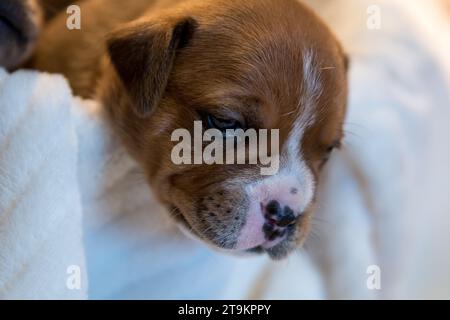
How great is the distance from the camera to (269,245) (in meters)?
1.45

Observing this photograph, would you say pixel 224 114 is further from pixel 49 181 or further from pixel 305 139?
pixel 49 181

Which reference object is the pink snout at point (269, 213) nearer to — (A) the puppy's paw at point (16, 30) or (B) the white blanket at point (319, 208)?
(B) the white blanket at point (319, 208)

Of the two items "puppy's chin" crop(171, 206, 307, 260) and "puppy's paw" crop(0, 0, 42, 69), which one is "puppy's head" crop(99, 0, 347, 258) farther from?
"puppy's paw" crop(0, 0, 42, 69)

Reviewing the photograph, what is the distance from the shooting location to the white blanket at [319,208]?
145cm

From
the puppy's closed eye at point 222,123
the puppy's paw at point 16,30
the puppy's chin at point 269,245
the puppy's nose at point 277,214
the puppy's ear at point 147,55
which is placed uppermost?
the puppy's paw at point 16,30

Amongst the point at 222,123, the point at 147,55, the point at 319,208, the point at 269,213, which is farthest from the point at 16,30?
the point at 319,208

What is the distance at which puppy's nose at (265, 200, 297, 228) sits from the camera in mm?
1392

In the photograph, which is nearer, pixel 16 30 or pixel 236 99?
pixel 236 99

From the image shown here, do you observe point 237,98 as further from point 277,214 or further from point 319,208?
point 319,208

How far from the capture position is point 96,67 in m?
1.80

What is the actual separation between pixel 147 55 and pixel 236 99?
23 centimetres

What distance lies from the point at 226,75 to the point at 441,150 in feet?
3.07

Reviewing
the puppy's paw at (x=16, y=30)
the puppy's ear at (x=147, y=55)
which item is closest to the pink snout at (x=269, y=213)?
the puppy's ear at (x=147, y=55)
